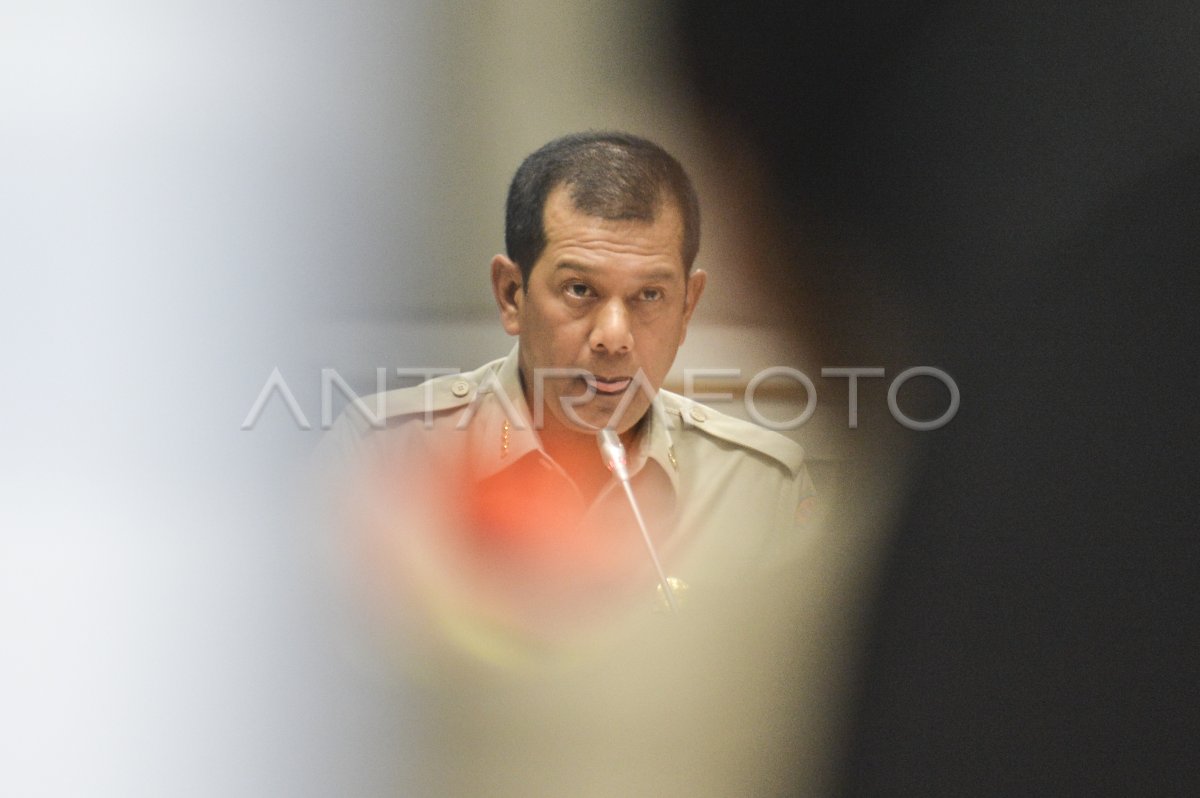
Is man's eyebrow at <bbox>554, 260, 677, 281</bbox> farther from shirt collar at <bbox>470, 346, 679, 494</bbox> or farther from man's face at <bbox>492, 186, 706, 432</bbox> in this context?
shirt collar at <bbox>470, 346, 679, 494</bbox>

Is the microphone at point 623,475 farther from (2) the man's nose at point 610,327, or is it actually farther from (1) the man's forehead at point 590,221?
(1) the man's forehead at point 590,221

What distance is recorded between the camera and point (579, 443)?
124 cm

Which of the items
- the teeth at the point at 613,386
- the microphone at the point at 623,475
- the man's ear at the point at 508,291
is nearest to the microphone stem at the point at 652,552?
the microphone at the point at 623,475

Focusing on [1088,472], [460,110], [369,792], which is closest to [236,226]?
[460,110]

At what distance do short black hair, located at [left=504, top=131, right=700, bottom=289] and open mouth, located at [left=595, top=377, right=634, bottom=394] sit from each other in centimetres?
13

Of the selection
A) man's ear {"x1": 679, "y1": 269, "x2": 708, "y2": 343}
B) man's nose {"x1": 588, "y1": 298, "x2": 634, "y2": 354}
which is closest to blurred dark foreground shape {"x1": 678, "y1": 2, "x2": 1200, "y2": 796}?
man's ear {"x1": 679, "y1": 269, "x2": 708, "y2": 343}

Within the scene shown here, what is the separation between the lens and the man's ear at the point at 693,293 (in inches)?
48.2

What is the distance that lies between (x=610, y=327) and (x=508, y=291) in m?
0.12

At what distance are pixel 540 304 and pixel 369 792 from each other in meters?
0.59

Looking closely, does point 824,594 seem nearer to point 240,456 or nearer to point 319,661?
point 319,661

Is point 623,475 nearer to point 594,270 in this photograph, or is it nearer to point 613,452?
point 613,452

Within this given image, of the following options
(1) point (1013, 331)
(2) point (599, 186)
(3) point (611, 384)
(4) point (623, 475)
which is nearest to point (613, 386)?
(3) point (611, 384)

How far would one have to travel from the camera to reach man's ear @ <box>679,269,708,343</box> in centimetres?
122

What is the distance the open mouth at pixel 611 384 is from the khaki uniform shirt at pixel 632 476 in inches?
Result: 1.8
